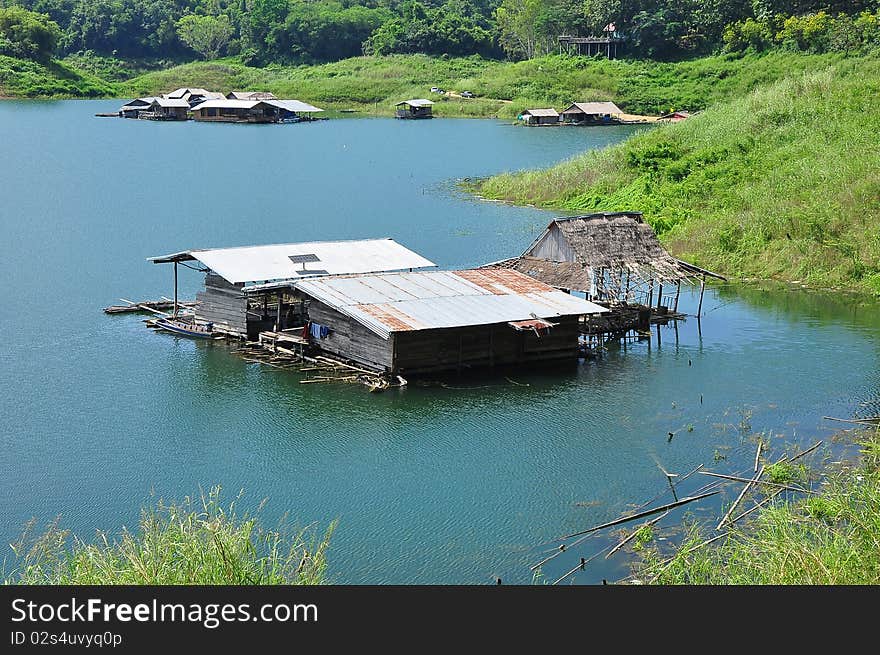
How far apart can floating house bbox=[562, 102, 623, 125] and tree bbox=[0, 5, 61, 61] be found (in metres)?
56.6

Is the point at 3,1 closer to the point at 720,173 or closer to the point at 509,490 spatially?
the point at 720,173

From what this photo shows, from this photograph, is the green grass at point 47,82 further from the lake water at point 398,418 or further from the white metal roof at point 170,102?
the lake water at point 398,418

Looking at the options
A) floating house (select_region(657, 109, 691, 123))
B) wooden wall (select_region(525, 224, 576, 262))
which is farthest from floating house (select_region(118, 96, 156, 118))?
wooden wall (select_region(525, 224, 576, 262))

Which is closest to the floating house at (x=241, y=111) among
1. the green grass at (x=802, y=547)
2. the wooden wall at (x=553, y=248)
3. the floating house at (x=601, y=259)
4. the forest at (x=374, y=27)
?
the forest at (x=374, y=27)

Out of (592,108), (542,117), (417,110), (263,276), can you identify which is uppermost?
(592,108)

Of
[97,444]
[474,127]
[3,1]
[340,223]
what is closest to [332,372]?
[97,444]

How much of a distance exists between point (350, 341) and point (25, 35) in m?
103

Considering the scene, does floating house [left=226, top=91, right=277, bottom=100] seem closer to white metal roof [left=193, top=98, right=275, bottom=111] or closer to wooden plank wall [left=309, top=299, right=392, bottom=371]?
white metal roof [left=193, top=98, right=275, bottom=111]

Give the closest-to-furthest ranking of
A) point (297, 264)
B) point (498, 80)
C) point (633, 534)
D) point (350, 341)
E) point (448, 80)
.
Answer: point (633, 534)
point (350, 341)
point (297, 264)
point (498, 80)
point (448, 80)

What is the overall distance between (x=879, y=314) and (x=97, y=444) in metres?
23.8

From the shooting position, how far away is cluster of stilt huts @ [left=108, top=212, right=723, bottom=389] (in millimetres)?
29156

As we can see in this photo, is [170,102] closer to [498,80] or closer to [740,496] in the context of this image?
[498,80]

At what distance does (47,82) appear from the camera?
387 ft

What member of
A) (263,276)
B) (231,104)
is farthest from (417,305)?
(231,104)
